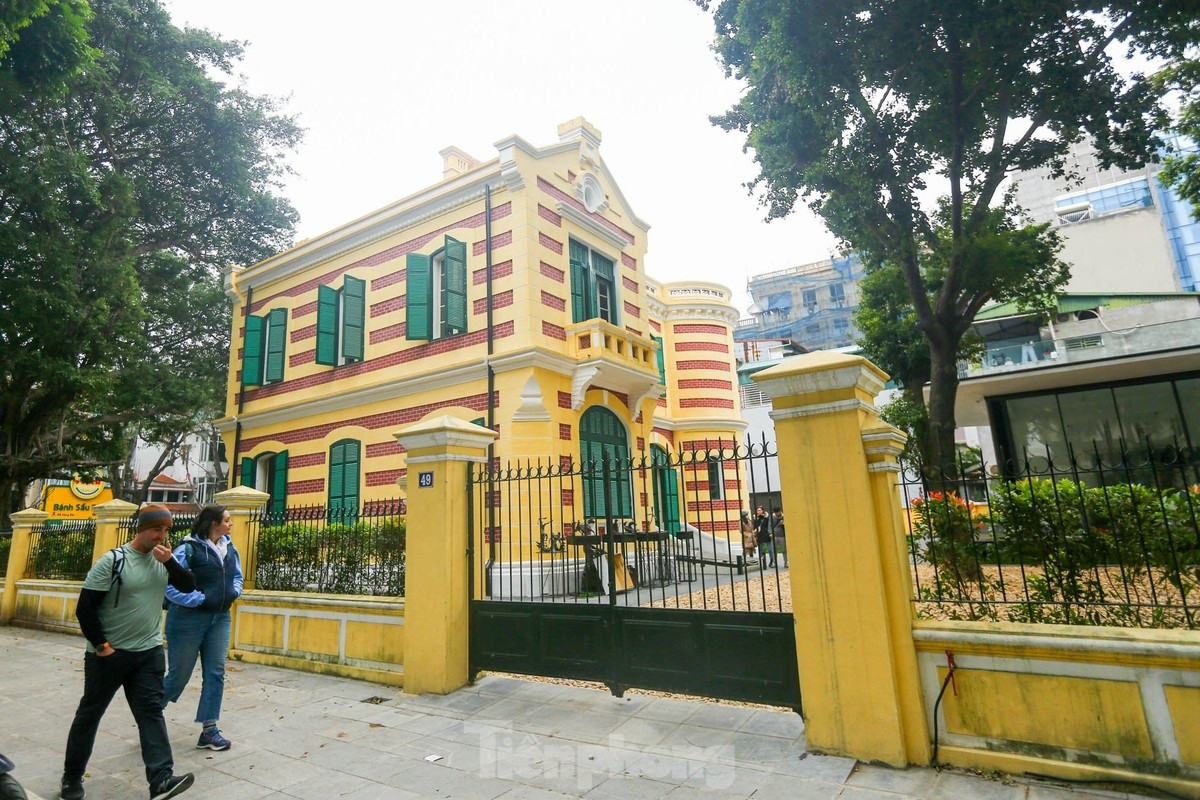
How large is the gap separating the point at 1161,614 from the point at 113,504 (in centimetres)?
1366

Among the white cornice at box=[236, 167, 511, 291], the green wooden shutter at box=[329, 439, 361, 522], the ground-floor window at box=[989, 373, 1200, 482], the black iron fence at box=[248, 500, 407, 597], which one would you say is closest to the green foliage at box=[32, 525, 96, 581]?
the green wooden shutter at box=[329, 439, 361, 522]

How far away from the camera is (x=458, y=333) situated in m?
12.1

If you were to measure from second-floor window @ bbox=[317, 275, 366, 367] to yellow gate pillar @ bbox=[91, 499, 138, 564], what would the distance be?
4.59 meters

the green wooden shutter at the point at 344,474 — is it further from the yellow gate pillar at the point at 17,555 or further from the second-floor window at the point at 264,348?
the yellow gate pillar at the point at 17,555

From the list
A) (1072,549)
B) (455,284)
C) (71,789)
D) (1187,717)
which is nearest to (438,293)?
(455,284)

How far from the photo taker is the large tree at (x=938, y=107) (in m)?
10.1

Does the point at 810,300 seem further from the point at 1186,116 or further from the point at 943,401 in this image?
the point at 943,401

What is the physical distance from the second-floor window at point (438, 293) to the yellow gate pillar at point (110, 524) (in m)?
5.60

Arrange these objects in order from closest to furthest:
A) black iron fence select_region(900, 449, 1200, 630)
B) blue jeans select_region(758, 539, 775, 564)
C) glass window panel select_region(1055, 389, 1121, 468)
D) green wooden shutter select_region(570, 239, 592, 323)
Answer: black iron fence select_region(900, 449, 1200, 630) → blue jeans select_region(758, 539, 775, 564) → green wooden shutter select_region(570, 239, 592, 323) → glass window panel select_region(1055, 389, 1121, 468)

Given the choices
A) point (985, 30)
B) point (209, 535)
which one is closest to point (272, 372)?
point (209, 535)

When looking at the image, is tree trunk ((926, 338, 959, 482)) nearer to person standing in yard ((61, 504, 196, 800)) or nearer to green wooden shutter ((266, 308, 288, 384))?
person standing in yard ((61, 504, 196, 800))

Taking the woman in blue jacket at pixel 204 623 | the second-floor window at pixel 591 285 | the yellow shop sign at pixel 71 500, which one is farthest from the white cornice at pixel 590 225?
the yellow shop sign at pixel 71 500

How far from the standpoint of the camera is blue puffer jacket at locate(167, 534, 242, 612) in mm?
4918

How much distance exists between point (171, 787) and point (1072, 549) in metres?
6.94
